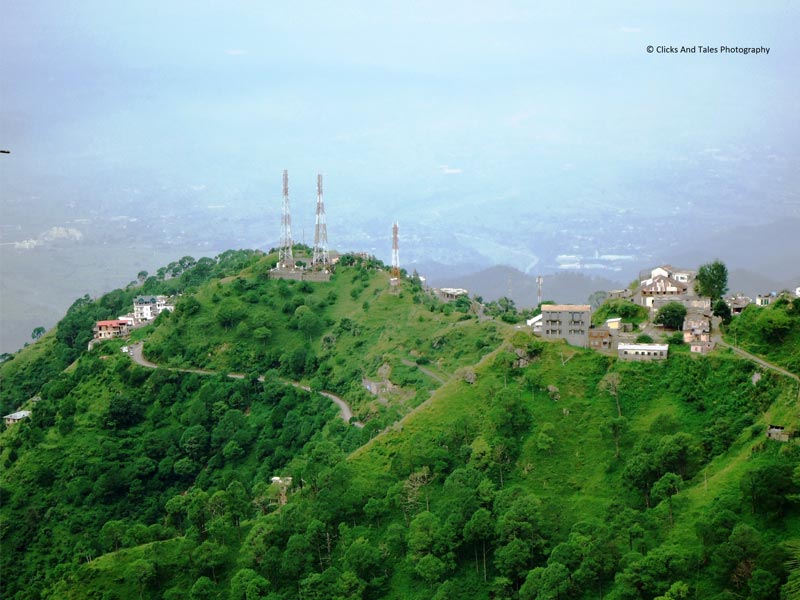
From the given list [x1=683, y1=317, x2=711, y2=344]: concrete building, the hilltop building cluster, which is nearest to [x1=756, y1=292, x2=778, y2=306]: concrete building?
[x1=683, y1=317, x2=711, y2=344]: concrete building

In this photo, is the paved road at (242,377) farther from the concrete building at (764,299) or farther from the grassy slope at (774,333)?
the concrete building at (764,299)

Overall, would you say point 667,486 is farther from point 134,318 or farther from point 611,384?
point 134,318

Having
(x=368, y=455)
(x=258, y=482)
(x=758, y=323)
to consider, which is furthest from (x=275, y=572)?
(x=758, y=323)

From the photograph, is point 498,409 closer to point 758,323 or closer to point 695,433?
point 695,433

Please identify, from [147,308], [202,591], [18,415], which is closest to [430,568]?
[202,591]

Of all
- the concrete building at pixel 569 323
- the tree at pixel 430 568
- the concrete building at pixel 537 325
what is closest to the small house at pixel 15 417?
the concrete building at pixel 537 325
